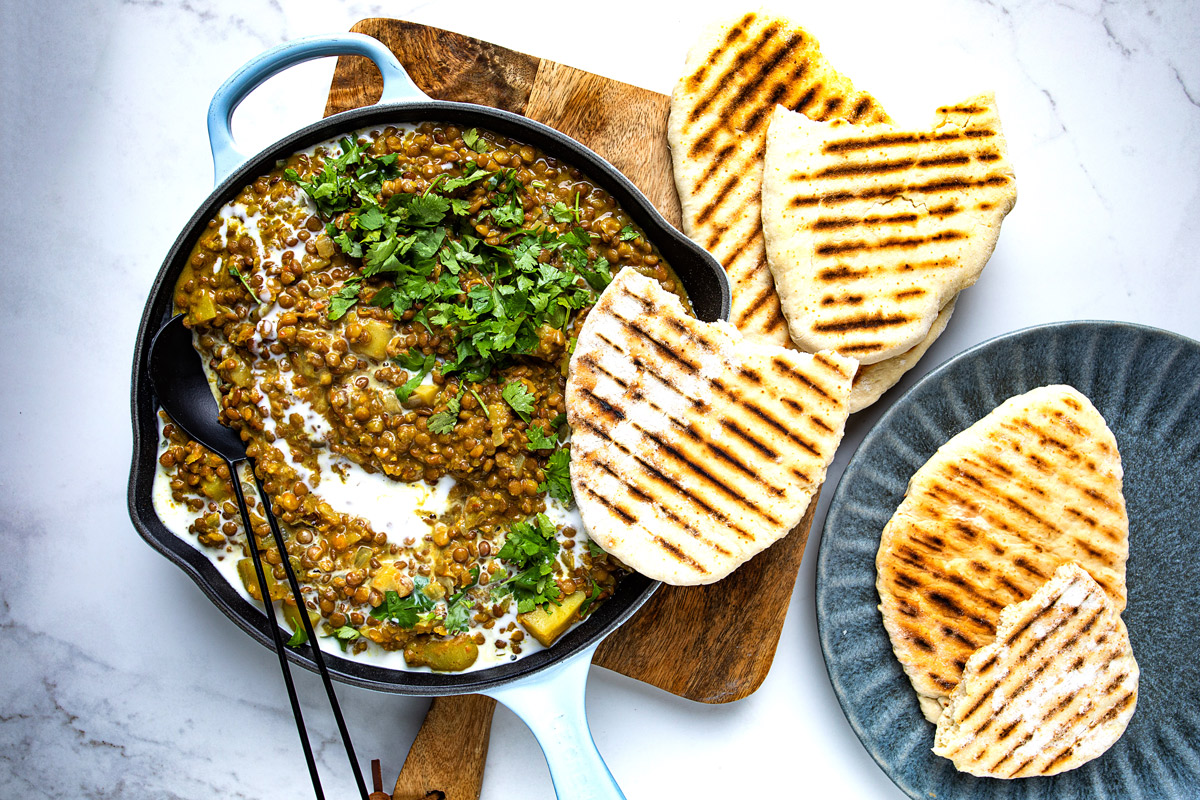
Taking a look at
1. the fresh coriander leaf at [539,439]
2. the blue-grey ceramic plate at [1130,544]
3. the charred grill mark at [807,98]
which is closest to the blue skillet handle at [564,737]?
the fresh coriander leaf at [539,439]

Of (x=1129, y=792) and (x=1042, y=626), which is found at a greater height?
(x=1042, y=626)

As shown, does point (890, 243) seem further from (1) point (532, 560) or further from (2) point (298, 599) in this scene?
(2) point (298, 599)

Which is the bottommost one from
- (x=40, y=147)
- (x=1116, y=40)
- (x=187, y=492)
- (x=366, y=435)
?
(x=187, y=492)

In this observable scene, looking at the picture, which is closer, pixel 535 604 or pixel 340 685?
pixel 535 604

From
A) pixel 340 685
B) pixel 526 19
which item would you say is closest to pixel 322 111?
pixel 526 19

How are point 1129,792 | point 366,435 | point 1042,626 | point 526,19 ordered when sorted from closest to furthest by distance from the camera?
point 366,435 < point 1042,626 < point 1129,792 < point 526,19

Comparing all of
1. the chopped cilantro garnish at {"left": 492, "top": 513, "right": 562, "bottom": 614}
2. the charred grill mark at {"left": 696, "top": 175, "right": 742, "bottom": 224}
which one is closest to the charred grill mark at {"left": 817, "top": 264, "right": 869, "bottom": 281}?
the charred grill mark at {"left": 696, "top": 175, "right": 742, "bottom": 224}

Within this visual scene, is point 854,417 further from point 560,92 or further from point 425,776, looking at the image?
point 425,776
